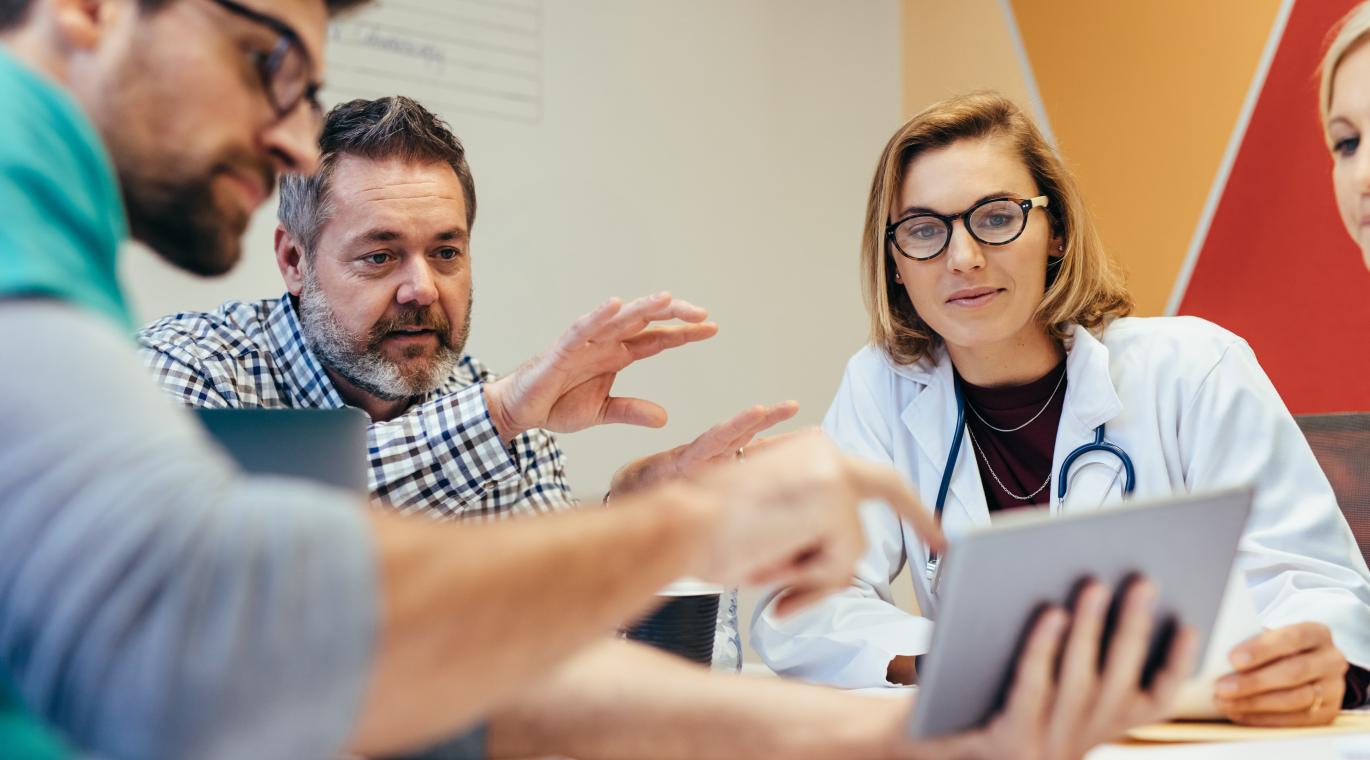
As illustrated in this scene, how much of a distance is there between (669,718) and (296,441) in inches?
20.2

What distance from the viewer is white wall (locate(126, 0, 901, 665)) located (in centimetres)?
308

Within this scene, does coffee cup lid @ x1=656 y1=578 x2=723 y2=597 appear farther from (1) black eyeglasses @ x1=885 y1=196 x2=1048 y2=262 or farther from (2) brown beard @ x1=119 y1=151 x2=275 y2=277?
(1) black eyeglasses @ x1=885 y1=196 x2=1048 y2=262

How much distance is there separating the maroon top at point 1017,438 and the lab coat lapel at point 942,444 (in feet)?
0.12

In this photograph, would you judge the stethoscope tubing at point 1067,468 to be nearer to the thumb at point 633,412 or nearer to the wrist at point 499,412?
the thumb at point 633,412

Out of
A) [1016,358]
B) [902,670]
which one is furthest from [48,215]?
[1016,358]

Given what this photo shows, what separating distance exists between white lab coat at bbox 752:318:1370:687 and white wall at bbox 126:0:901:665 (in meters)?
1.12

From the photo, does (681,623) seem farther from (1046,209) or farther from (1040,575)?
(1046,209)

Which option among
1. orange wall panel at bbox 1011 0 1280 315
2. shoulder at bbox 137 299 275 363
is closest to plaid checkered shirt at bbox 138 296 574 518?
shoulder at bbox 137 299 275 363

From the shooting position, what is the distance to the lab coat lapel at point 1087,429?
1.87 metres

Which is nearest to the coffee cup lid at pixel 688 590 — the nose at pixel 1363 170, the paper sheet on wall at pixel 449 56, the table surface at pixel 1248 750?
the table surface at pixel 1248 750

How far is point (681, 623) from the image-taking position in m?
1.31

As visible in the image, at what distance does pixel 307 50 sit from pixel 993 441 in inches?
61.8

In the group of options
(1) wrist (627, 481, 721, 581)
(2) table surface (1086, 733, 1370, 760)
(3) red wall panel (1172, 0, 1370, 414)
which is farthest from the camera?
(3) red wall panel (1172, 0, 1370, 414)

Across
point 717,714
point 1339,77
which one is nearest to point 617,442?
point 1339,77
